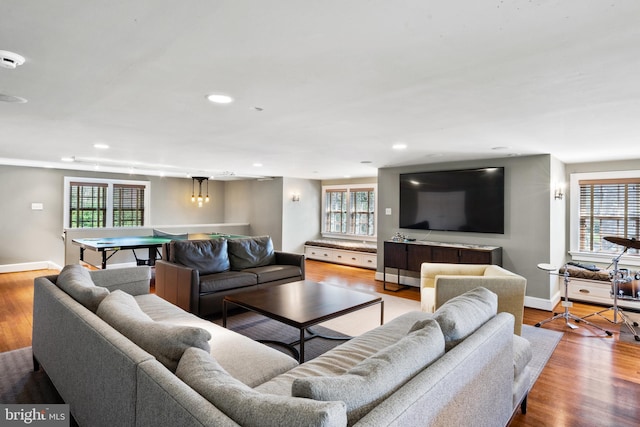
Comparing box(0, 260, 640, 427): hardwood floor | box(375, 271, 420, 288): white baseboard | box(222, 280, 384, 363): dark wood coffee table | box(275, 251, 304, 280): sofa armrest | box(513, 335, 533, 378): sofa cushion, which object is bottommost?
box(0, 260, 640, 427): hardwood floor

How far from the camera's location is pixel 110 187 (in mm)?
7777

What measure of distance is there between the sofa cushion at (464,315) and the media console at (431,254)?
9.44ft

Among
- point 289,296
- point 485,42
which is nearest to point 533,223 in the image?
point 289,296

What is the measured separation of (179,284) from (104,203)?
5.01 metres

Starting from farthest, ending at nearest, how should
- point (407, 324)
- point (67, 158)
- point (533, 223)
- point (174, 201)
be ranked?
point (174, 201) < point (67, 158) < point (533, 223) < point (407, 324)

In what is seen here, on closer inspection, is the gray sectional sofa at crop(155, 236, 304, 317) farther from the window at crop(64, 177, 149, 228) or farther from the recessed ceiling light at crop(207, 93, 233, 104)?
the window at crop(64, 177, 149, 228)

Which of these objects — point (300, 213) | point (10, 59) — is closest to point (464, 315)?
point (10, 59)

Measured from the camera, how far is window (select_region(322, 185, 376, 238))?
8.25m

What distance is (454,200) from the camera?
Result: 5457 millimetres

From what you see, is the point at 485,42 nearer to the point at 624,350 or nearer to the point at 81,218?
the point at 624,350

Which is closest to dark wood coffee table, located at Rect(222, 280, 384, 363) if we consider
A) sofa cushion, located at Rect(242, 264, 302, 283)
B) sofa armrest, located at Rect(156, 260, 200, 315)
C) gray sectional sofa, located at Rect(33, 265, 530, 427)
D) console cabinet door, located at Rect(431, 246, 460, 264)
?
gray sectional sofa, located at Rect(33, 265, 530, 427)

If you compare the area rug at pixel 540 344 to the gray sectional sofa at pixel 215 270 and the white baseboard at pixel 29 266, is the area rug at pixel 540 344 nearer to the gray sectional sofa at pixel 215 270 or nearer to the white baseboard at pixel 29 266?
the gray sectional sofa at pixel 215 270

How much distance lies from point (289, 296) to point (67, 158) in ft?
15.5

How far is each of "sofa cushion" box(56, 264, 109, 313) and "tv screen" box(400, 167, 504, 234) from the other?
4.80m
